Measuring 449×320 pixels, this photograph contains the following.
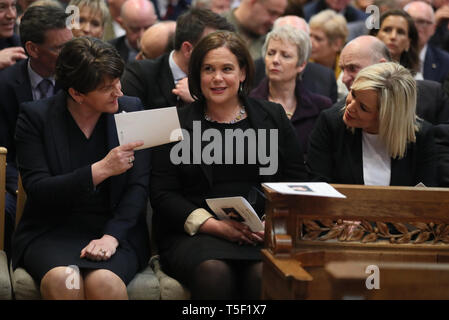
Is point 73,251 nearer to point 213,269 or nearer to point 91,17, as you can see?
point 213,269

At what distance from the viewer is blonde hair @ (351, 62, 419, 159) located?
151 inches

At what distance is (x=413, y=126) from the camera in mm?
3939

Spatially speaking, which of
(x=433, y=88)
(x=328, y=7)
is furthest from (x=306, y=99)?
(x=328, y=7)

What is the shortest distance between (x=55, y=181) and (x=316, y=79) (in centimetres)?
242

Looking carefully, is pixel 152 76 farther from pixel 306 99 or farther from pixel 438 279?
pixel 438 279

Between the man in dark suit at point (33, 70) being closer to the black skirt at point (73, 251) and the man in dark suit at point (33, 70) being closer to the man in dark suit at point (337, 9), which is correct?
the black skirt at point (73, 251)

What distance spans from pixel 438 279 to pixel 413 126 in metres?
1.21

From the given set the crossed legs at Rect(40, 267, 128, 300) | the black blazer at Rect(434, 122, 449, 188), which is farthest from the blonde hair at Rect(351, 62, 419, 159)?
the crossed legs at Rect(40, 267, 128, 300)

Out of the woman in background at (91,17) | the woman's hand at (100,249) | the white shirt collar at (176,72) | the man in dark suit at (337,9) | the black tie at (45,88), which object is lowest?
the woman's hand at (100,249)

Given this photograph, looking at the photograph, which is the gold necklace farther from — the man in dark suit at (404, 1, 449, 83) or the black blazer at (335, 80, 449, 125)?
the man in dark suit at (404, 1, 449, 83)

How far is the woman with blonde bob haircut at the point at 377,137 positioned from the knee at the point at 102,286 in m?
1.29

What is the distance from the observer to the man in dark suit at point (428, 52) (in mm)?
6075

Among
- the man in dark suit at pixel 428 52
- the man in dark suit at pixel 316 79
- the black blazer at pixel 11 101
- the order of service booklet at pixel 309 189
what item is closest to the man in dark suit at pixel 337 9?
the man in dark suit at pixel 428 52

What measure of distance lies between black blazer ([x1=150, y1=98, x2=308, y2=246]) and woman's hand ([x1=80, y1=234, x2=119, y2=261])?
0.39m
